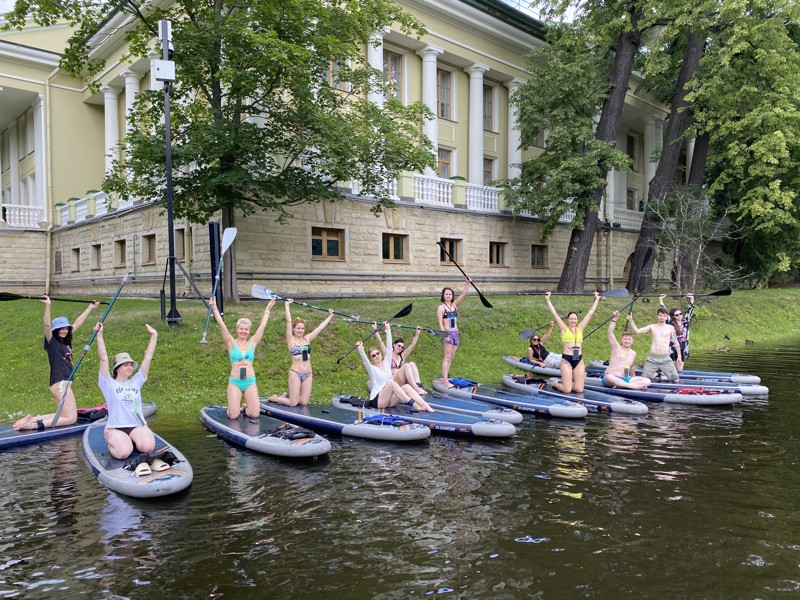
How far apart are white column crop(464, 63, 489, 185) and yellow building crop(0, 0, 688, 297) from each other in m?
0.05

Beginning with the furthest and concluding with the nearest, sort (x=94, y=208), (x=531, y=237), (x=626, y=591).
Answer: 1. (x=531, y=237)
2. (x=94, y=208)
3. (x=626, y=591)

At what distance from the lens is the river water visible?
15.8 feet

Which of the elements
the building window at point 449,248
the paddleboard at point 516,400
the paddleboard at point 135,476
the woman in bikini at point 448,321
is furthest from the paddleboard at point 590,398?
the building window at point 449,248

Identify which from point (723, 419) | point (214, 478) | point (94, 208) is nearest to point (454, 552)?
point (214, 478)

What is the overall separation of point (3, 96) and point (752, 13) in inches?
1305

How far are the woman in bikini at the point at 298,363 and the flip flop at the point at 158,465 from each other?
3315 mm

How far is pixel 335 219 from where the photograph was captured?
20.9m

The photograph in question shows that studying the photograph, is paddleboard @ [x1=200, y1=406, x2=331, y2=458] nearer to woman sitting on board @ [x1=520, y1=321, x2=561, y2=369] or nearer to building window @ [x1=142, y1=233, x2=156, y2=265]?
woman sitting on board @ [x1=520, y1=321, x2=561, y2=369]

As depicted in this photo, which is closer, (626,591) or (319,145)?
(626,591)

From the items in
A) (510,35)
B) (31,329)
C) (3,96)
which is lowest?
(31,329)

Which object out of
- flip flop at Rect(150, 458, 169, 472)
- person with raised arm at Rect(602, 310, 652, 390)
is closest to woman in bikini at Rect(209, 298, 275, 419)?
flip flop at Rect(150, 458, 169, 472)

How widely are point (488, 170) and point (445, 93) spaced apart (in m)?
4.30

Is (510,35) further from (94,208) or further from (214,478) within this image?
(214,478)

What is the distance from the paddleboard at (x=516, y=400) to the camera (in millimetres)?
10547
